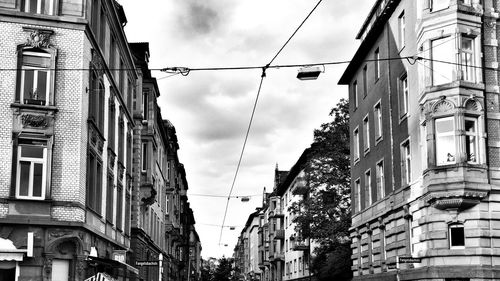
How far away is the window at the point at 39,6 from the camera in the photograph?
78.5 feet

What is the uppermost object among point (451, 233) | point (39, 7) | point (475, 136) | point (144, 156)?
point (39, 7)

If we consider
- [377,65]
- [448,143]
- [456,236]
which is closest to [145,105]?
[377,65]

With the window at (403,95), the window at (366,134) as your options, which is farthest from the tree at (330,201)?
the window at (403,95)

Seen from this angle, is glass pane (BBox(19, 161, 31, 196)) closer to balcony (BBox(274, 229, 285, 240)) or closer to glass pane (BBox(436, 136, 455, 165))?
glass pane (BBox(436, 136, 455, 165))

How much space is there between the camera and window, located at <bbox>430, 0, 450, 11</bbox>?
91.7ft

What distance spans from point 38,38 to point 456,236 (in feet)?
55.4

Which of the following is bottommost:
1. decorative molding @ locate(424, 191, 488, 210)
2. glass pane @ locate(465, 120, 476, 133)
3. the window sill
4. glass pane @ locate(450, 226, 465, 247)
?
glass pane @ locate(450, 226, 465, 247)

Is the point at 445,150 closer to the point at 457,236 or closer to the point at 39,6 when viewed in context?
the point at 457,236

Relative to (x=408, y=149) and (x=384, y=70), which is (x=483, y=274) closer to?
(x=408, y=149)

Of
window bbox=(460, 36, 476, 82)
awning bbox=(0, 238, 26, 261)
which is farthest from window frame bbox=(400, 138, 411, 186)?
awning bbox=(0, 238, 26, 261)

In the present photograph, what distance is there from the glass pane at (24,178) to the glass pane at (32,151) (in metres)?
0.28

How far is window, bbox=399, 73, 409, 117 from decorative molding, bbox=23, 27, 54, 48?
52.2 feet

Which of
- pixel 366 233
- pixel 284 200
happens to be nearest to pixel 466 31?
pixel 366 233

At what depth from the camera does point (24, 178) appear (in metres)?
23.0
